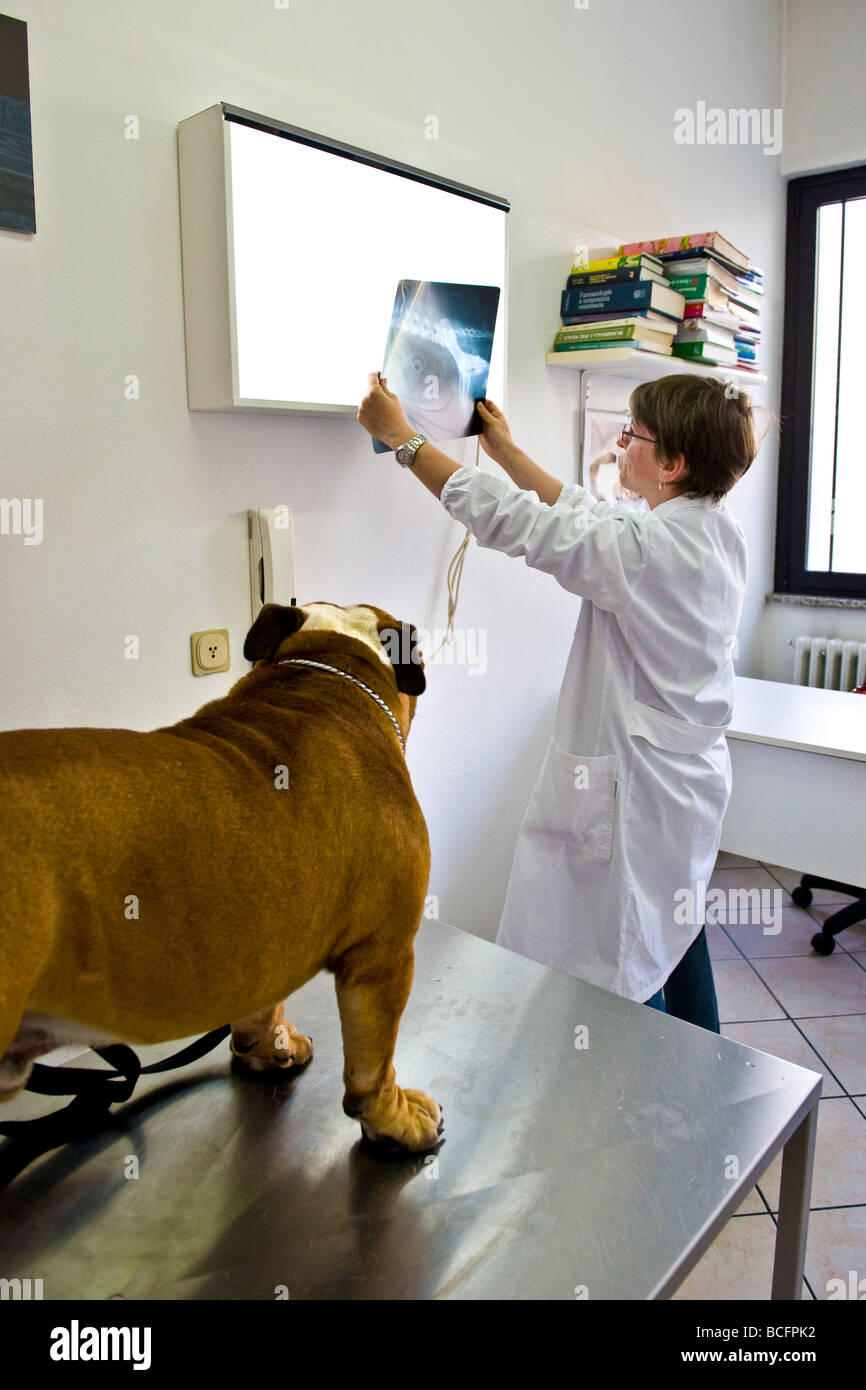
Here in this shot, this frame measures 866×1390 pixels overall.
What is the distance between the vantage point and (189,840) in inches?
29.7

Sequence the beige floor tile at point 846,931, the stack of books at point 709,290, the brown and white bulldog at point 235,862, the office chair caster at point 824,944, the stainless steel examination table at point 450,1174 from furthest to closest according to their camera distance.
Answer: the beige floor tile at point 846,931 → the office chair caster at point 824,944 → the stack of books at point 709,290 → the stainless steel examination table at point 450,1174 → the brown and white bulldog at point 235,862

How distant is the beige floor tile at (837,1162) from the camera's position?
6.64ft


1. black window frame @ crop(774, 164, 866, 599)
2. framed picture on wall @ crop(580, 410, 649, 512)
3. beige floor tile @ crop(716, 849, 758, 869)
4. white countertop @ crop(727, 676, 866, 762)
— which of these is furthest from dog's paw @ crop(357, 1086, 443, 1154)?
black window frame @ crop(774, 164, 866, 599)

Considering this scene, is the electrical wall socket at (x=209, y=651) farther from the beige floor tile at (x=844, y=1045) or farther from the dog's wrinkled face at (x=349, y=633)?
the beige floor tile at (x=844, y=1045)

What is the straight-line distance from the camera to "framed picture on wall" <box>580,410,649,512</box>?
8.64 feet

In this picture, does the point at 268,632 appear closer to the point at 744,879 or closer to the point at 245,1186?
the point at 245,1186

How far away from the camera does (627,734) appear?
1797mm

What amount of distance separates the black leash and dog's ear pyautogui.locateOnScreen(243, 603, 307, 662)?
0.44 meters

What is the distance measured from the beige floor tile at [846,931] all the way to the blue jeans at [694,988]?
1.38 metres

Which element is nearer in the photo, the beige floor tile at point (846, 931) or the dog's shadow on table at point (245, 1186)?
the dog's shadow on table at point (245, 1186)

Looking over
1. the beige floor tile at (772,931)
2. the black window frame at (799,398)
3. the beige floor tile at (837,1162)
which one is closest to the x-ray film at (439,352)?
the beige floor tile at (837,1162)

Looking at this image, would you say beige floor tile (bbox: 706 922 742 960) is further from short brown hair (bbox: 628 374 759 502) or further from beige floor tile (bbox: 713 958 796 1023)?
short brown hair (bbox: 628 374 759 502)

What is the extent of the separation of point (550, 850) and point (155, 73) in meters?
1.51

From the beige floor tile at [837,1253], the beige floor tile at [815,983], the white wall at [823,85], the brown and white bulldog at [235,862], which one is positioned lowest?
the beige floor tile at [837,1253]
